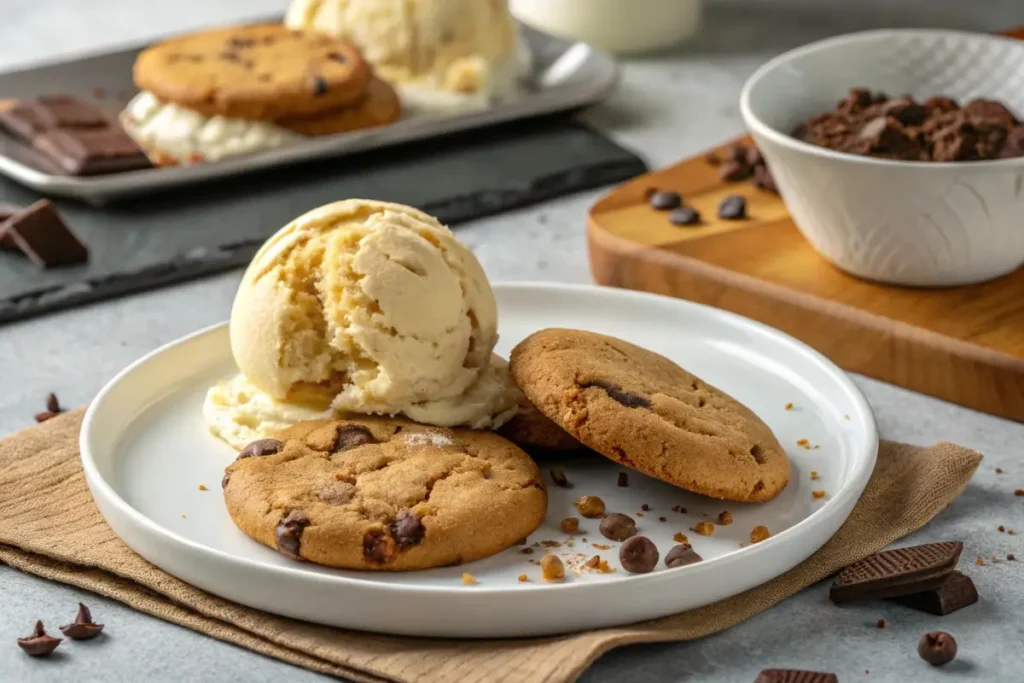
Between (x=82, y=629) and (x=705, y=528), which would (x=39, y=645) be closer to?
(x=82, y=629)

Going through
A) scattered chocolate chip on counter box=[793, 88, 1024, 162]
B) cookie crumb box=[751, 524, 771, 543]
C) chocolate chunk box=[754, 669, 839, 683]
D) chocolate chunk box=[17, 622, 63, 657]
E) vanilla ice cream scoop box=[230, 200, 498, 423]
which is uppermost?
vanilla ice cream scoop box=[230, 200, 498, 423]

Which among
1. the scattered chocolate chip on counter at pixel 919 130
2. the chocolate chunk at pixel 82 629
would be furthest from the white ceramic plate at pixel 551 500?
the scattered chocolate chip on counter at pixel 919 130

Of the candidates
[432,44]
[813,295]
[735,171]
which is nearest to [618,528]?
[813,295]

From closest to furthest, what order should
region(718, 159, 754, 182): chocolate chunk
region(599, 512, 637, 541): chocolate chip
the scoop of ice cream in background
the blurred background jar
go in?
region(599, 512, 637, 541): chocolate chip
region(718, 159, 754, 182): chocolate chunk
the scoop of ice cream in background
the blurred background jar

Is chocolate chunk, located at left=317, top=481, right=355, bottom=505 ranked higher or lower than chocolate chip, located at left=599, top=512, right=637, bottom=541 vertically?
higher

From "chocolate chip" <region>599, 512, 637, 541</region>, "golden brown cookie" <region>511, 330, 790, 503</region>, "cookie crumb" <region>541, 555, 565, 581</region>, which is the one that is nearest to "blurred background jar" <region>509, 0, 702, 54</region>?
"golden brown cookie" <region>511, 330, 790, 503</region>

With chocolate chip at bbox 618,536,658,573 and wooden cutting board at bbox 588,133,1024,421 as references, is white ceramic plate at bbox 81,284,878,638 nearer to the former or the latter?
chocolate chip at bbox 618,536,658,573

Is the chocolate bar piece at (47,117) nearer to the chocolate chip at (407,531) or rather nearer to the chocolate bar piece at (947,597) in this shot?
the chocolate chip at (407,531)
